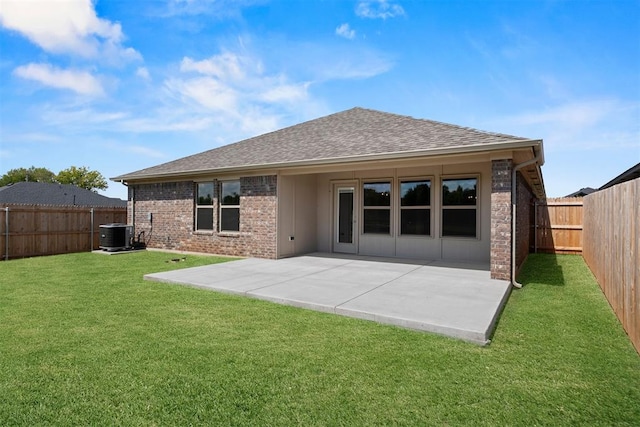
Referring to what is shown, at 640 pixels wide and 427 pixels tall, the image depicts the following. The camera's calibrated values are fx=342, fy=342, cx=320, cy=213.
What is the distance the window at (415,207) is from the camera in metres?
9.79

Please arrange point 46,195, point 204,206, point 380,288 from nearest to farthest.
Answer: point 380,288, point 204,206, point 46,195

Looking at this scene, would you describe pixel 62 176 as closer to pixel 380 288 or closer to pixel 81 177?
pixel 81 177

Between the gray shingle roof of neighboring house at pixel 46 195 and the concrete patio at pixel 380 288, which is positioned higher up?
the gray shingle roof of neighboring house at pixel 46 195

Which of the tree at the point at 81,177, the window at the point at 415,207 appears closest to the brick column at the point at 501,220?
the window at the point at 415,207

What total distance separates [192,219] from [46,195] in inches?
803

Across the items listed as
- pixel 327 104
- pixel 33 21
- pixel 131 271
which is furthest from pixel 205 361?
pixel 327 104

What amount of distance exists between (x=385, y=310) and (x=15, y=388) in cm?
387

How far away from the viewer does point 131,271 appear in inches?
326

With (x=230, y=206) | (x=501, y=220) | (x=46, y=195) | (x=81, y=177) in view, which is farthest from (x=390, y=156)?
(x=81, y=177)

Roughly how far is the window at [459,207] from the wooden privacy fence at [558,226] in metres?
6.03

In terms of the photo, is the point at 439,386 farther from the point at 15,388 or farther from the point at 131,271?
the point at 131,271

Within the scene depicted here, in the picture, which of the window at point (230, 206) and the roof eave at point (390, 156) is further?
the window at point (230, 206)

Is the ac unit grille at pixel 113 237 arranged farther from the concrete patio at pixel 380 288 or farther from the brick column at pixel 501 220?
the brick column at pixel 501 220

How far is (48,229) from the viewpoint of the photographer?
1184 cm
